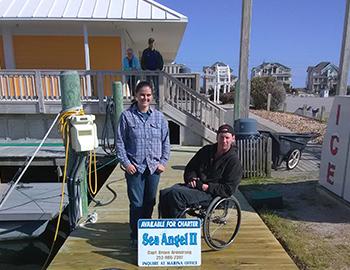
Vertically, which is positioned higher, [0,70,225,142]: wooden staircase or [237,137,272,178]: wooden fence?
[0,70,225,142]: wooden staircase

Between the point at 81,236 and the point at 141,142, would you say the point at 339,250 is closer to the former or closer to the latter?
the point at 141,142

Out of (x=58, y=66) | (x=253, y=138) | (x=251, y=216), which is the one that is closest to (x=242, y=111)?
(x=253, y=138)

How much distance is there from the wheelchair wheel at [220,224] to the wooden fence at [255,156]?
6.98 feet

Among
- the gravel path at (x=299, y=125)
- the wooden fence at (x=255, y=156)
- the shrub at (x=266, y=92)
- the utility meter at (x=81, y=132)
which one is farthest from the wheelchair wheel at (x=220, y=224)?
the shrub at (x=266, y=92)

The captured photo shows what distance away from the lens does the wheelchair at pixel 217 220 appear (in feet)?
9.99

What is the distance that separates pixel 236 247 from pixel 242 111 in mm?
4519

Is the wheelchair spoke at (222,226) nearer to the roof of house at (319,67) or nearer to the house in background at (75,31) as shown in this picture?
the house in background at (75,31)

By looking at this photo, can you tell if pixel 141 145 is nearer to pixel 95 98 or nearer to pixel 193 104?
pixel 193 104

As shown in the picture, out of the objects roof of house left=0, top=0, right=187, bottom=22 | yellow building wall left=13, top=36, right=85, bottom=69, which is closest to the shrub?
roof of house left=0, top=0, right=187, bottom=22

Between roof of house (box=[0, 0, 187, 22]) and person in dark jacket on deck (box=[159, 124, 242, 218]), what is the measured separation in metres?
6.62

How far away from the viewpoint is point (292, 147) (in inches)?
282

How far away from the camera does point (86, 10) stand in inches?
375

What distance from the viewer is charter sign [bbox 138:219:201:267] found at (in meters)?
2.90

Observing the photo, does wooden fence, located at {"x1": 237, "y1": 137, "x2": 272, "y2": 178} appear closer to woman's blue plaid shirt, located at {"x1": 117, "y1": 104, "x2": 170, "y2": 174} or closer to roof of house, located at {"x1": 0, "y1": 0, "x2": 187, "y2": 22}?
woman's blue plaid shirt, located at {"x1": 117, "y1": 104, "x2": 170, "y2": 174}
